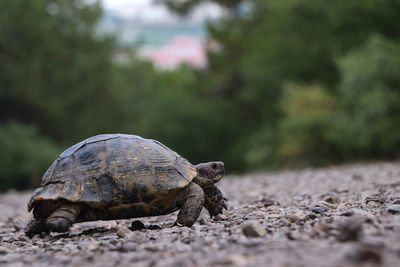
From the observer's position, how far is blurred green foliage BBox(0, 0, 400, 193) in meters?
23.3

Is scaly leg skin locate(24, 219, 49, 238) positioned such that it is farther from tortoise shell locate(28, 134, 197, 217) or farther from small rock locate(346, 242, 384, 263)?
small rock locate(346, 242, 384, 263)

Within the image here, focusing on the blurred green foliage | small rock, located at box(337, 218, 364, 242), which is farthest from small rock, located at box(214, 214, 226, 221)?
the blurred green foliage

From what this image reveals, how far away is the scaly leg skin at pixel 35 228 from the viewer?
20.1ft

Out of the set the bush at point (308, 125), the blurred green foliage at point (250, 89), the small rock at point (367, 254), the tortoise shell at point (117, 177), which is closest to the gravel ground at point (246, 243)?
the small rock at point (367, 254)

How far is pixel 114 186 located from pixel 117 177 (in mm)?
90

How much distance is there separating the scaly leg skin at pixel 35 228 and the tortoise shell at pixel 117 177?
0.29m

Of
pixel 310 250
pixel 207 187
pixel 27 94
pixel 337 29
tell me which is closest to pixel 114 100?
pixel 27 94

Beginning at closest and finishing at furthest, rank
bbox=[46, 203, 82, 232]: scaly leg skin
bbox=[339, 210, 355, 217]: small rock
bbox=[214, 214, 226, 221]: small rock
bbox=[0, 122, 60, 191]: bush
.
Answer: bbox=[339, 210, 355, 217]: small rock, bbox=[46, 203, 82, 232]: scaly leg skin, bbox=[214, 214, 226, 221]: small rock, bbox=[0, 122, 60, 191]: bush

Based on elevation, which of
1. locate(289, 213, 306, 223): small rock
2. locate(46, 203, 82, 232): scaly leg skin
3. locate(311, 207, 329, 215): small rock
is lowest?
locate(311, 207, 329, 215): small rock

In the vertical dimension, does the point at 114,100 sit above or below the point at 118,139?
above

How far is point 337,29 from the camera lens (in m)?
28.2

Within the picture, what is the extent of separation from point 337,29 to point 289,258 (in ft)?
→ 85.0

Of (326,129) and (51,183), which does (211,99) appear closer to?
(326,129)

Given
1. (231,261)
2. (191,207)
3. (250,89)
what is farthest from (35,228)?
(250,89)
